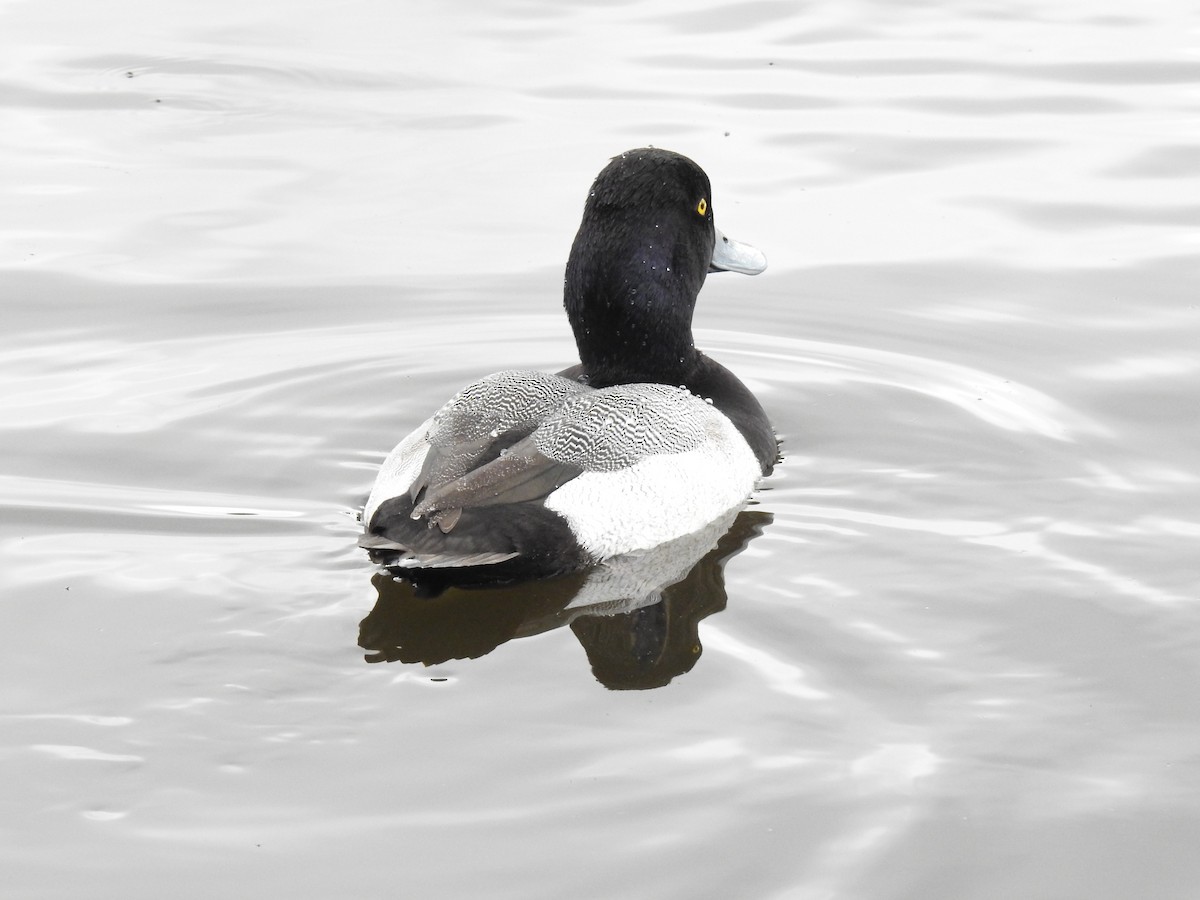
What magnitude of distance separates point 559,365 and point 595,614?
2.90 meters

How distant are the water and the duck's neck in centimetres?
Result: 78

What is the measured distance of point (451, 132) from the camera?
38.9 feet

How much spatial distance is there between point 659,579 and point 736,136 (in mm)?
6184

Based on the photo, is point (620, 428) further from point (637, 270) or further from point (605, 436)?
point (637, 270)

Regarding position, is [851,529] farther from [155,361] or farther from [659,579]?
[155,361]

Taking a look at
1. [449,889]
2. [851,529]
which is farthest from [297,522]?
[449,889]

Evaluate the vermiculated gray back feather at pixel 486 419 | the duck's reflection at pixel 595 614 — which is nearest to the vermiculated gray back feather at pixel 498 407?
the vermiculated gray back feather at pixel 486 419

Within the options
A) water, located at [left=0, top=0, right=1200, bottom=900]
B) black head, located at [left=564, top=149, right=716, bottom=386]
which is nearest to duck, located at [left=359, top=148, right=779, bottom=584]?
black head, located at [left=564, top=149, right=716, bottom=386]

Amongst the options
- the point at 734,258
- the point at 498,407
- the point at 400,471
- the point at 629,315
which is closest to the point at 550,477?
the point at 498,407

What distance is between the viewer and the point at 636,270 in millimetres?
7191

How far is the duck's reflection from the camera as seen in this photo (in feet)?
18.9

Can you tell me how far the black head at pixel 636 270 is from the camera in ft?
23.5

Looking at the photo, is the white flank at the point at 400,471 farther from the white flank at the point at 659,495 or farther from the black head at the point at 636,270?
the black head at the point at 636,270

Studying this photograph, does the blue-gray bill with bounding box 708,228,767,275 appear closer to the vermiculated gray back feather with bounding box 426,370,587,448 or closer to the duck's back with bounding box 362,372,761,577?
the duck's back with bounding box 362,372,761,577
